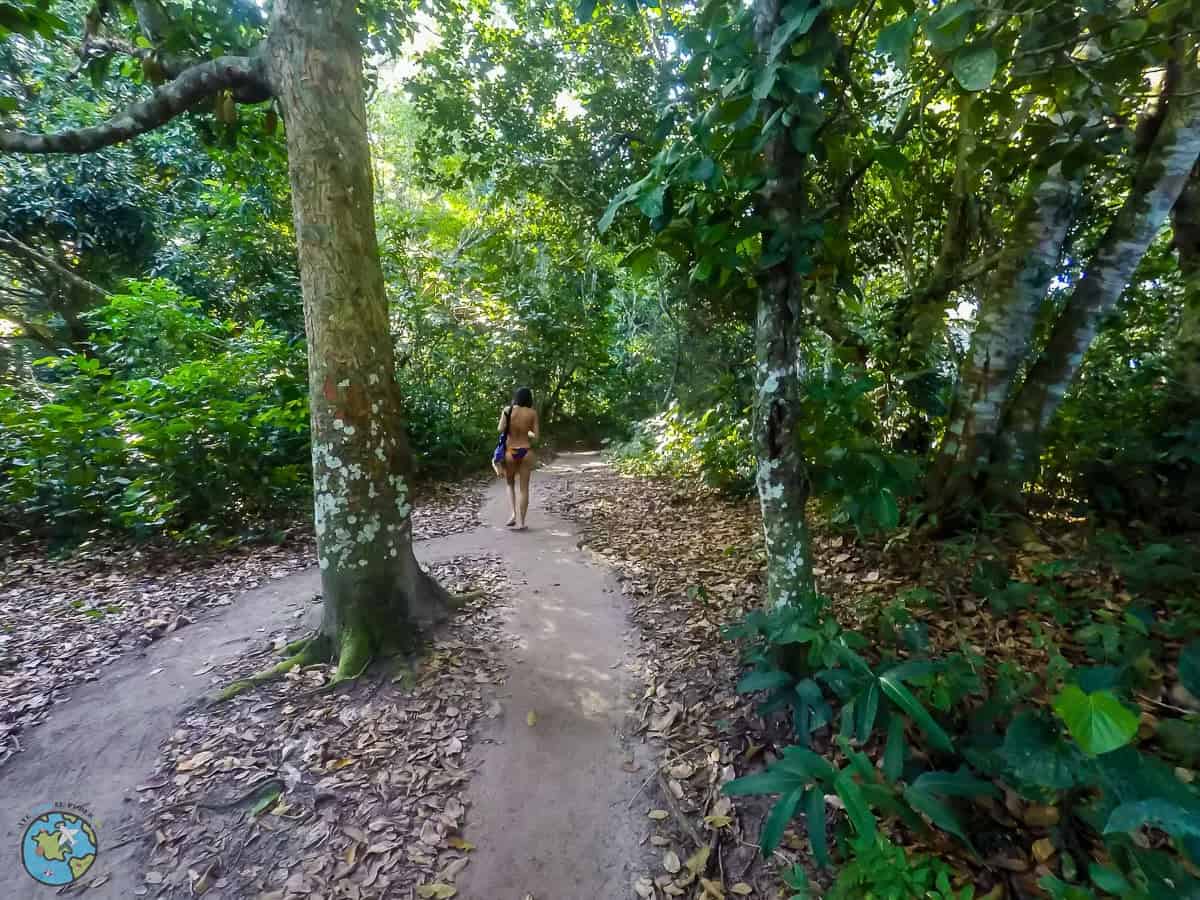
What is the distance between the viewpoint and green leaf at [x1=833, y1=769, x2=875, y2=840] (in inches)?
70.0

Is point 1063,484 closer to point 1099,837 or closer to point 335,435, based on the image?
point 1099,837

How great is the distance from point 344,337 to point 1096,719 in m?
3.93

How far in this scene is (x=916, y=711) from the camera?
1945 millimetres

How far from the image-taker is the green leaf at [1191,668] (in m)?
1.79

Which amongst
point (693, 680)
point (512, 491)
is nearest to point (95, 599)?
point (512, 491)

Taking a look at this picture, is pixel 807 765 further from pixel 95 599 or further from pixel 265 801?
pixel 95 599

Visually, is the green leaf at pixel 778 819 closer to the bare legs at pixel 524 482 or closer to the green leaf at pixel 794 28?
the green leaf at pixel 794 28

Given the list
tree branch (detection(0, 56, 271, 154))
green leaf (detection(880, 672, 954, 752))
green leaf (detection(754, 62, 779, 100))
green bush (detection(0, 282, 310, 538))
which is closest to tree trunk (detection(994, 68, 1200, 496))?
green leaf (detection(880, 672, 954, 752))

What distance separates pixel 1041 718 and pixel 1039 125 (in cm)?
292

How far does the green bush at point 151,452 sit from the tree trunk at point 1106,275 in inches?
311

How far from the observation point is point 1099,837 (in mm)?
2059

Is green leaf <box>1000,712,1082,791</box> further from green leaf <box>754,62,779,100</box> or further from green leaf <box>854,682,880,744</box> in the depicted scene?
green leaf <box>754,62,779,100</box>

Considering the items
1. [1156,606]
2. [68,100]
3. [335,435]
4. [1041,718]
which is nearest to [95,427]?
[335,435]

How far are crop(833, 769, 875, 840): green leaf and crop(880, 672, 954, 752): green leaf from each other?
35 cm
